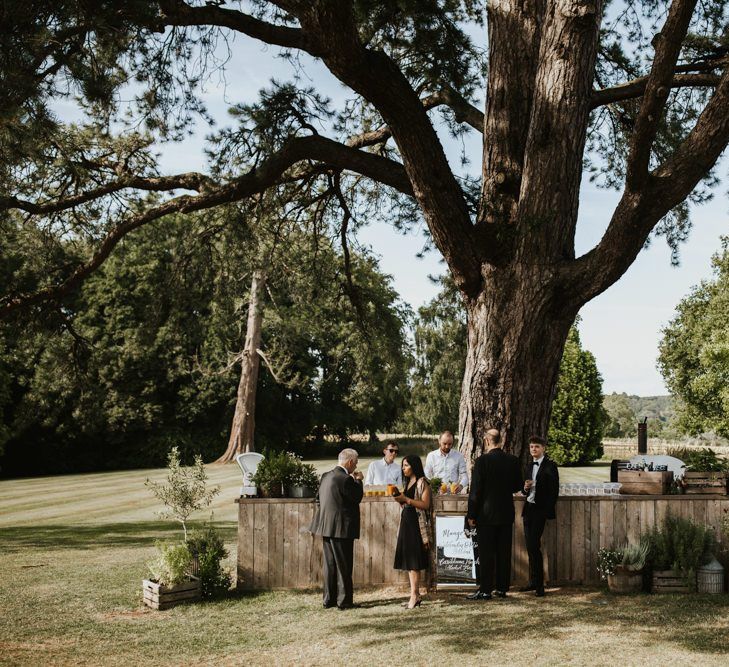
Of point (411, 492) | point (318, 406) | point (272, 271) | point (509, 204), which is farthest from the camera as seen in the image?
point (318, 406)

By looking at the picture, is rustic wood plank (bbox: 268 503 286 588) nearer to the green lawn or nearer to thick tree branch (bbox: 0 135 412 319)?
the green lawn

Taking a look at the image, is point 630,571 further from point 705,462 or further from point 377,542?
point 377,542

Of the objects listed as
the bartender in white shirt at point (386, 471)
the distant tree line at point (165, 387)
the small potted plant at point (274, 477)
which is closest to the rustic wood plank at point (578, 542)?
the bartender in white shirt at point (386, 471)

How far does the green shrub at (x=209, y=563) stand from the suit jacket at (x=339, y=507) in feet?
4.24

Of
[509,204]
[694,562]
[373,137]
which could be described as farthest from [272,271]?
[694,562]

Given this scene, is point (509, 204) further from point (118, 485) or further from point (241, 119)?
point (118, 485)

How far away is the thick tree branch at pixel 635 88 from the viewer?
10828mm

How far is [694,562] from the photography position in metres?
8.65

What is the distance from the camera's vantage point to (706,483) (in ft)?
30.7

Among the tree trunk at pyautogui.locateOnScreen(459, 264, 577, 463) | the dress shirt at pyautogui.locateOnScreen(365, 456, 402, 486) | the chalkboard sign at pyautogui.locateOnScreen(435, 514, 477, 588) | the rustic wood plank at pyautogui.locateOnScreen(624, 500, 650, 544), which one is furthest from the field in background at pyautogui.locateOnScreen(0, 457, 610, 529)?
the rustic wood plank at pyautogui.locateOnScreen(624, 500, 650, 544)

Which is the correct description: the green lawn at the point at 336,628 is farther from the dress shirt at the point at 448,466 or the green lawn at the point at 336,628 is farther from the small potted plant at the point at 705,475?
the dress shirt at the point at 448,466

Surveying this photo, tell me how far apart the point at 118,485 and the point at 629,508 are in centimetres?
2132

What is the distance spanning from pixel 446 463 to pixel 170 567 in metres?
3.75

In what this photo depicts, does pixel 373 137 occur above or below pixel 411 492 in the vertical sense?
above
